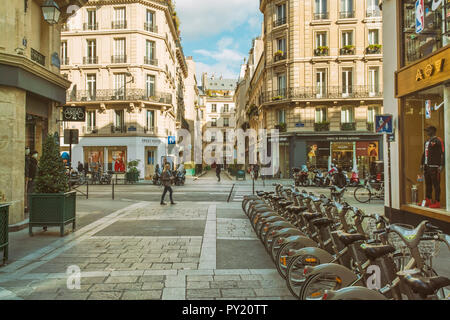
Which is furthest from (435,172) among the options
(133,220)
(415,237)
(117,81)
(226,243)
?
(117,81)

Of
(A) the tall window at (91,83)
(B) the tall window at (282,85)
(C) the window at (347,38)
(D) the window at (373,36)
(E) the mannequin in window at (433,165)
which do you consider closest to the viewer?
(E) the mannequin in window at (433,165)

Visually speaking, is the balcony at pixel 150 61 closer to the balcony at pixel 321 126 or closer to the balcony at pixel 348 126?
the balcony at pixel 321 126

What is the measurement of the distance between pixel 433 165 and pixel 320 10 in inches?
1021

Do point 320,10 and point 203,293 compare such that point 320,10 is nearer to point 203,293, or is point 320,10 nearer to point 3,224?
point 3,224

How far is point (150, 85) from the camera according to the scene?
3428 centimetres

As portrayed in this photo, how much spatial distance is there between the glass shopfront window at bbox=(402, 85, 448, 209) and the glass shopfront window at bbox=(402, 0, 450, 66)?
38.2 inches

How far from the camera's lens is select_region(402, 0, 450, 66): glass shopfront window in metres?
7.67

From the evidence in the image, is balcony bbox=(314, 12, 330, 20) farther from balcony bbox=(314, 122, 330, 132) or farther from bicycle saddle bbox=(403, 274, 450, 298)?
bicycle saddle bbox=(403, 274, 450, 298)

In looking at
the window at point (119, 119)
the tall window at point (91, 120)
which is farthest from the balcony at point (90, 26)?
the window at point (119, 119)

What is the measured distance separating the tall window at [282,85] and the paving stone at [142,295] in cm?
2898

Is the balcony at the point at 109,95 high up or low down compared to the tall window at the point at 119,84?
down

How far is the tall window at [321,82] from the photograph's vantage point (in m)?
29.9

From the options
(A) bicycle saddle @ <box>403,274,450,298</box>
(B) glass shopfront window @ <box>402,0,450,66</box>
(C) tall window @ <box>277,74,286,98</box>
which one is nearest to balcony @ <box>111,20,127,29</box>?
(C) tall window @ <box>277,74,286,98</box>

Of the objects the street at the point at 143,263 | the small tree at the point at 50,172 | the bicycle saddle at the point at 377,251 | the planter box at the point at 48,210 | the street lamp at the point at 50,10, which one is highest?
the street lamp at the point at 50,10
